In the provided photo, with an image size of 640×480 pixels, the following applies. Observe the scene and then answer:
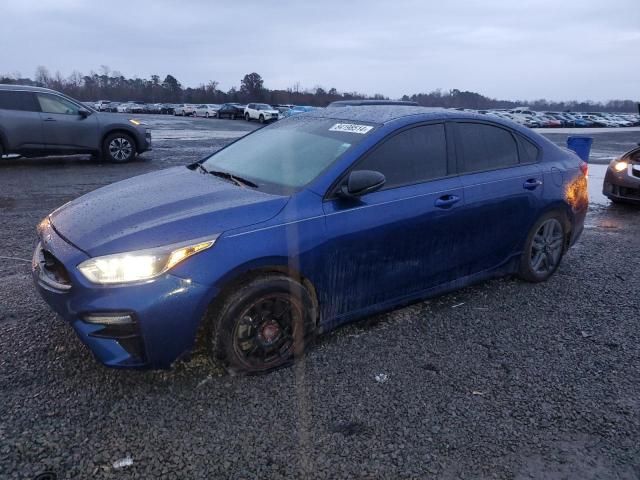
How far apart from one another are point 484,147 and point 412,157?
0.80 metres

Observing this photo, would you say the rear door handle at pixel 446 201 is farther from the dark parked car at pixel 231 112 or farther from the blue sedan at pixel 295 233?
the dark parked car at pixel 231 112

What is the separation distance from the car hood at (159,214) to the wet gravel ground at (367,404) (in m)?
0.80

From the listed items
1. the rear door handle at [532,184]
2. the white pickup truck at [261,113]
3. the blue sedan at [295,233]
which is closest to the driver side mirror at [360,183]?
the blue sedan at [295,233]

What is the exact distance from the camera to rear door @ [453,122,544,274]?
373 centimetres

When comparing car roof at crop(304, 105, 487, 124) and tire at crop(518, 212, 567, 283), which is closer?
car roof at crop(304, 105, 487, 124)

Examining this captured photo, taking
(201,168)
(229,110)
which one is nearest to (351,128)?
(201,168)

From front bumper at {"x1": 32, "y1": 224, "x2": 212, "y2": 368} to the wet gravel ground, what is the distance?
0.29 meters

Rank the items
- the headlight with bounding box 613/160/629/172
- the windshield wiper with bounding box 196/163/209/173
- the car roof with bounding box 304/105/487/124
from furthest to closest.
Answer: the headlight with bounding box 613/160/629/172 → the windshield wiper with bounding box 196/163/209/173 → the car roof with bounding box 304/105/487/124

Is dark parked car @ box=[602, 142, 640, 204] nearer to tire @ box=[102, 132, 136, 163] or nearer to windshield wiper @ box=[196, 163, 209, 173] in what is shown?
windshield wiper @ box=[196, 163, 209, 173]

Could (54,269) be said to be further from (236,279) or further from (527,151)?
(527,151)

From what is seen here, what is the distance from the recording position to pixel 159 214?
2834 millimetres

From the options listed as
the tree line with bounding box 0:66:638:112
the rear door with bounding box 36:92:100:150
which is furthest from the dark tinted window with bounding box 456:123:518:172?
the tree line with bounding box 0:66:638:112

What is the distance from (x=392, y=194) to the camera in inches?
129

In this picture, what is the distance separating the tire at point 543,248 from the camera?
425 centimetres
